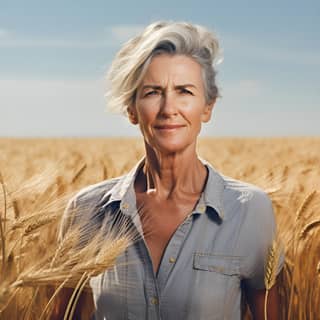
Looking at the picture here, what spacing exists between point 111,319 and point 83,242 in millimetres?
261

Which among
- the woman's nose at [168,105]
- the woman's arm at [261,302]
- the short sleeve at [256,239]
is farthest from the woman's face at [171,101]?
the woman's arm at [261,302]

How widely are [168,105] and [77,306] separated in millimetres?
639

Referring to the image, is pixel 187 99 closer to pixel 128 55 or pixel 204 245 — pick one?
pixel 128 55

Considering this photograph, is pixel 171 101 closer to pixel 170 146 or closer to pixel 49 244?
pixel 170 146

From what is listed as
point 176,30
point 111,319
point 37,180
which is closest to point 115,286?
point 111,319

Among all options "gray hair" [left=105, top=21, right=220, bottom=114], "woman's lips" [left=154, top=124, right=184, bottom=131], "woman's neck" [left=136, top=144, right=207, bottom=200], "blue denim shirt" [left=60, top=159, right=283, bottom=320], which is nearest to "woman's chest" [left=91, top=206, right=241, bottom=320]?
"blue denim shirt" [left=60, top=159, right=283, bottom=320]

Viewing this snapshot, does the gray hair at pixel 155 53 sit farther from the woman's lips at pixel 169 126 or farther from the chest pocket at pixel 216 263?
the chest pocket at pixel 216 263

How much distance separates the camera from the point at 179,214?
5.38 ft

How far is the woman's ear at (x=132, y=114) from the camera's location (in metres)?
1.69

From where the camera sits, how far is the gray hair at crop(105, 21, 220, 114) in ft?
5.19

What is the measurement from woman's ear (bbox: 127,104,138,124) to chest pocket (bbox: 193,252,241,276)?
0.40 meters

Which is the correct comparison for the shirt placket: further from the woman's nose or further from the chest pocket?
the woman's nose

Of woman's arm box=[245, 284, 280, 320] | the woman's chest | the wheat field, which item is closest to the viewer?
the wheat field

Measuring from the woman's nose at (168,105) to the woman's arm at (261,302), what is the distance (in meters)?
0.51
